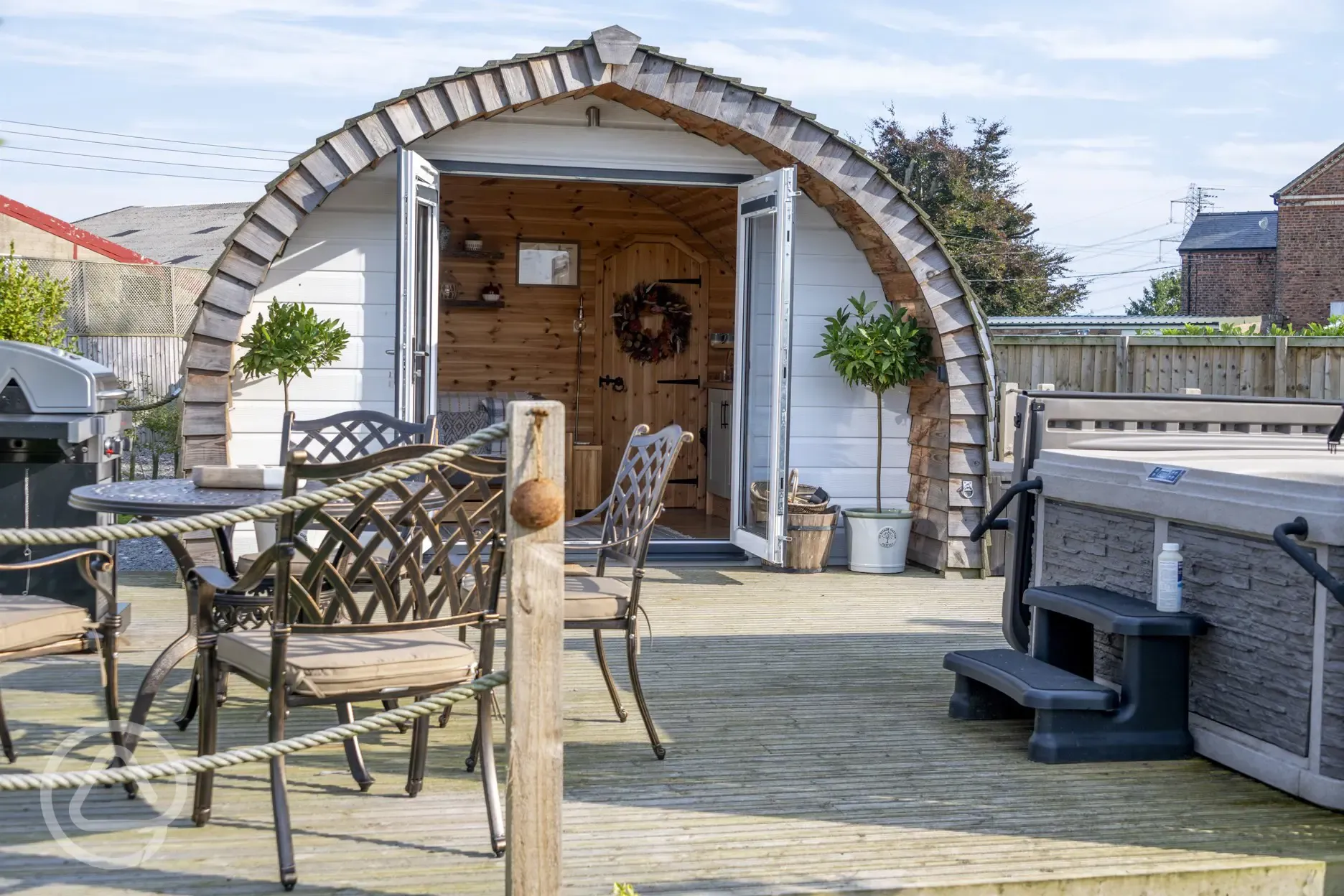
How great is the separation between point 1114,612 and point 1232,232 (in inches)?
1170

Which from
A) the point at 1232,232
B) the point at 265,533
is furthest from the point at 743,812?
the point at 1232,232

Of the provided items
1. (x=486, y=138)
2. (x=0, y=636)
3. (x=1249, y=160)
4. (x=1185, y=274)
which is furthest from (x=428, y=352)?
(x=1249, y=160)

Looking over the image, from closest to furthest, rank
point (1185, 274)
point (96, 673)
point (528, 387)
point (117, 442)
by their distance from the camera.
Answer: point (96, 673)
point (117, 442)
point (528, 387)
point (1185, 274)

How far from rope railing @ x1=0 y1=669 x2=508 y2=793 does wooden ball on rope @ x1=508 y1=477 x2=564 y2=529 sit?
0.29 meters

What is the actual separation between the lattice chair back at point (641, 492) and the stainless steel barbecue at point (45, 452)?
2082mm

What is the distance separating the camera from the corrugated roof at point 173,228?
29.4m

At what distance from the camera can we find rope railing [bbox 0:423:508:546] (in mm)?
2338

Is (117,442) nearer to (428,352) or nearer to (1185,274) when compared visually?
(428,352)

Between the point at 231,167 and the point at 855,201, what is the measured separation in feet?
130

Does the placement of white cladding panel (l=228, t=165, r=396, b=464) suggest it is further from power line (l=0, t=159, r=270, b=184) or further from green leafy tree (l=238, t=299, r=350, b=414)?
power line (l=0, t=159, r=270, b=184)

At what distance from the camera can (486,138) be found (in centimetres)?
738

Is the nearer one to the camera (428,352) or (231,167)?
(428,352)

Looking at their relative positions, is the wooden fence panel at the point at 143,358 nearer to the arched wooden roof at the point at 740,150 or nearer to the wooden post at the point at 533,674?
the arched wooden roof at the point at 740,150

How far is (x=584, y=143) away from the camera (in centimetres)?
752
